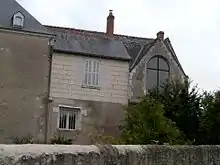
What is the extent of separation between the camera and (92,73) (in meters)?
25.5

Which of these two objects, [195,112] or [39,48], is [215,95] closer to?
[195,112]

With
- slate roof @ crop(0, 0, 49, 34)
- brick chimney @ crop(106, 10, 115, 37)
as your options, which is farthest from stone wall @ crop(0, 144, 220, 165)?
brick chimney @ crop(106, 10, 115, 37)

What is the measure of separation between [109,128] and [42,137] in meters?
3.73

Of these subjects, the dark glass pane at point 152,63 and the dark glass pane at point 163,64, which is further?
the dark glass pane at point 163,64

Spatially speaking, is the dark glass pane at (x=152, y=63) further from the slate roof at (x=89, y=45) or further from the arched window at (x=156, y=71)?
the slate roof at (x=89, y=45)

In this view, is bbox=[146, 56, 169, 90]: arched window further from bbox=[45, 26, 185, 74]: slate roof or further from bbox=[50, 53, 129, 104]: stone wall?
bbox=[50, 53, 129, 104]: stone wall

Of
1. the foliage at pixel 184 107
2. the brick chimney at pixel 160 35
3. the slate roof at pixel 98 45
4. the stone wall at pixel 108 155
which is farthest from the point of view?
the brick chimney at pixel 160 35

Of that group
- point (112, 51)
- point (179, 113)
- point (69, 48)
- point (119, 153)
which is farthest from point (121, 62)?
point (119, 153)

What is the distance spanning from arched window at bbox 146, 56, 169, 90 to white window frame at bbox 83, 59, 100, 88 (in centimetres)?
319

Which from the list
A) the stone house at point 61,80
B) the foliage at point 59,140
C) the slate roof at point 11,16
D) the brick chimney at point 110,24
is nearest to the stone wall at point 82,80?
the stone house at point 61,80

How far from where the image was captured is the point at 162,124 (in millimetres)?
16000

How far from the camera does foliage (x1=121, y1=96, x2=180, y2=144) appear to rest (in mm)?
15227

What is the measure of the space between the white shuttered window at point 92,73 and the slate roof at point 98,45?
546 mm

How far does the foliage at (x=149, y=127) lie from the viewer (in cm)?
1523
